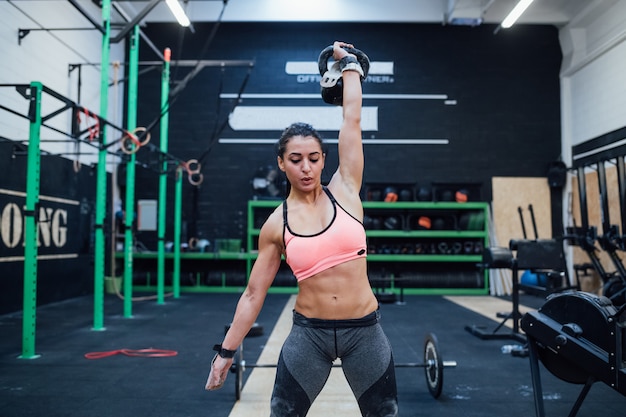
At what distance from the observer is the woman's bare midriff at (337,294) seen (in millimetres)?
1453

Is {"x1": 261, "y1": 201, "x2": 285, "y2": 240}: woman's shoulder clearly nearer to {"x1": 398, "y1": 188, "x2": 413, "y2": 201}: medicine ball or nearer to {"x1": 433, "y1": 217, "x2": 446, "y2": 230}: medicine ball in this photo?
{"x1": 398, "y1": 188, "x2": 413, "y2": 201}: medicine ball

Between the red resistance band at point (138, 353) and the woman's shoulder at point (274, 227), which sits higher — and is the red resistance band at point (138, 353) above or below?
below

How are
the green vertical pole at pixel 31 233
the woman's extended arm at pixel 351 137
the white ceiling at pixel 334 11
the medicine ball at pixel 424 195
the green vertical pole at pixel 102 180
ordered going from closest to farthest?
the woman's extended arm at pixel 351 137
the green vertical pole at pixel 31 233
the green vertical pole at pixel 102 180
the medicine ball at pixel 424 195
the white ceiling at pixel 334 11

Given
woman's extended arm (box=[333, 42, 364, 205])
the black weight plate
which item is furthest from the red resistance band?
woman's extended arm (box=[333, 42, 364, 205])

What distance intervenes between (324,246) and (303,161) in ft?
0.83

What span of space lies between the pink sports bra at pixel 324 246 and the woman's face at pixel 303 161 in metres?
0.13

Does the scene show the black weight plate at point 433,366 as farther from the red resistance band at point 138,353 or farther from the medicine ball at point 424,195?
the medicine ball at point 424,195

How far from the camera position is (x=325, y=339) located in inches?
57.2

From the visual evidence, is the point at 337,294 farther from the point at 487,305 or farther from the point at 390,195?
the point at 390,195

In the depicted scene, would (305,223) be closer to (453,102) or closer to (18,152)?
(18,152)

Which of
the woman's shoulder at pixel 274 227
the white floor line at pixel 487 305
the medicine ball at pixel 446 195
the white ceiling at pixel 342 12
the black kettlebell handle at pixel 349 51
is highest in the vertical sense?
the white ceiling at pixel 342 12

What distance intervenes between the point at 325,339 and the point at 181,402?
177 centimetres

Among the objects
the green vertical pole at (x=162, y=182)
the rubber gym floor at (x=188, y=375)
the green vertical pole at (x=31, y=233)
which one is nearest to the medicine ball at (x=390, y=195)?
the rubber gym floor at (x=188, y=375)

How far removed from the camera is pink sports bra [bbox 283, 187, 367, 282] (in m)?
1.44
